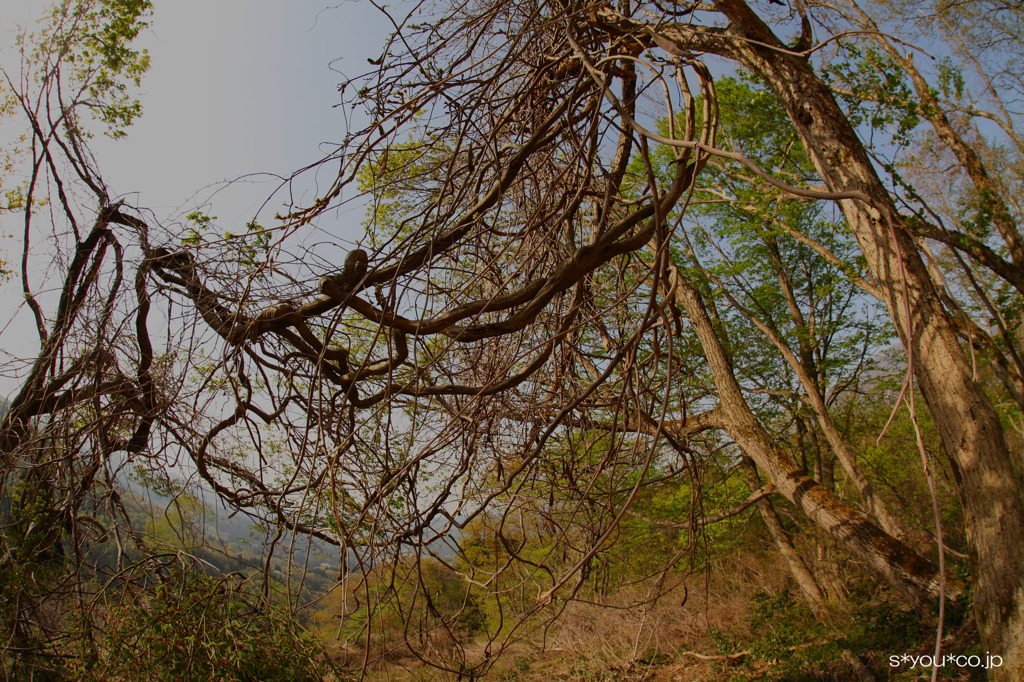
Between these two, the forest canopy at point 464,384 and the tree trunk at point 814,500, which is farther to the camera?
the tree trunk at point 814,500

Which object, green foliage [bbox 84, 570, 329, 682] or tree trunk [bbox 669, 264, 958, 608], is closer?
green foliage [bbox 84, 570, 329, 682]

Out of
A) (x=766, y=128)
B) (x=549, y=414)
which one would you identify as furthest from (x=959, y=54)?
(x=549, y=414)

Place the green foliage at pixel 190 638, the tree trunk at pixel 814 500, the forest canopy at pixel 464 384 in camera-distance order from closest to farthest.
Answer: the forest canopy at pixel 464 384 → the green foliage at pixel 190 638 → the tree trunk at pixel 814 500

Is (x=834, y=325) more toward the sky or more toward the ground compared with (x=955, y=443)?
more toward the sky

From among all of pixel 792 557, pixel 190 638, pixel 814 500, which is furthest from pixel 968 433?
pixel 792 557

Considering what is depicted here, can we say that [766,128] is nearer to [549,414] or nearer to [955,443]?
[955,443]

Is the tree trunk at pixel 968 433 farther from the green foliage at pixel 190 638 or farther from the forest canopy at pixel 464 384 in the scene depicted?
the green foliage at pixel 190 638

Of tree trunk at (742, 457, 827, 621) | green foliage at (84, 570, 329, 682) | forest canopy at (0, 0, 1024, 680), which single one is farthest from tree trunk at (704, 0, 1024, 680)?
tree trunk at (742, 457, 827, 621)

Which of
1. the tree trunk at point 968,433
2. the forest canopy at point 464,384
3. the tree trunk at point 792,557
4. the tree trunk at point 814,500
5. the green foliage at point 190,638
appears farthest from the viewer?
the tree trunk at point 792,557

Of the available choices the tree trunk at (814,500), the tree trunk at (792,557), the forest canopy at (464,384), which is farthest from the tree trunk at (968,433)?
the tree trunk at (792,557)

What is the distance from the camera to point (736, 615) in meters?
9.60

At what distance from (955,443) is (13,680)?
4.57 metres

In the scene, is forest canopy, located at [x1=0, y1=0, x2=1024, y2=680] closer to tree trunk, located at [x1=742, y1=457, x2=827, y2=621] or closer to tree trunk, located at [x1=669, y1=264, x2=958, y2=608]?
tree trunk, located at [x1=669, y1=264, x2=958, y2=608]

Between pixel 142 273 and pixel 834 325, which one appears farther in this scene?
pixel 834 325
